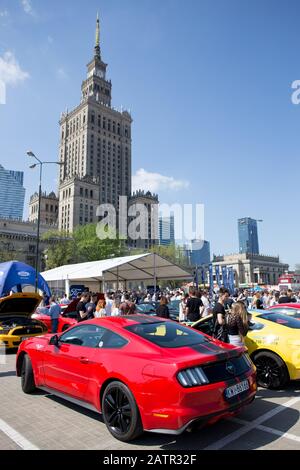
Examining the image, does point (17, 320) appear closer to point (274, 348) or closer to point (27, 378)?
point (27, 378)

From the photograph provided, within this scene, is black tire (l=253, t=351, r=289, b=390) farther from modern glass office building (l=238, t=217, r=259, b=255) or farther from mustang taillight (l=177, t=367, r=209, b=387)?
modern glass office building (l=238, t=217, r=259, b=255)

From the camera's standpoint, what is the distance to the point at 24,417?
490 centimetres

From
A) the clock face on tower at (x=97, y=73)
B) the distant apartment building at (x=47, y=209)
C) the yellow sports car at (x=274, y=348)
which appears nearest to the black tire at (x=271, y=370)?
the yellow sports car at (x=274, y=348)

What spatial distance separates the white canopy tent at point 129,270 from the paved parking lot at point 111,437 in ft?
47.1

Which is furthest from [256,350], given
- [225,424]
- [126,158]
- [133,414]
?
[126,158]

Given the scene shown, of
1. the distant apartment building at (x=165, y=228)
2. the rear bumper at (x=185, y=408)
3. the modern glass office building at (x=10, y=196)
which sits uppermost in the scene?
the modern glass office building at (x=10, y=196)

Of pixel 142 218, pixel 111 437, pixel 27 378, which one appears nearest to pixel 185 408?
pixel 111 437

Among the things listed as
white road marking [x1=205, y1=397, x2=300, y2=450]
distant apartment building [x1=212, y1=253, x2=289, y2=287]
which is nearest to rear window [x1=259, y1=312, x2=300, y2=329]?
white road marking [x1=205, y1=397, x2=300, y2=450]

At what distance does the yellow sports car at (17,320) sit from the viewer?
10.3m

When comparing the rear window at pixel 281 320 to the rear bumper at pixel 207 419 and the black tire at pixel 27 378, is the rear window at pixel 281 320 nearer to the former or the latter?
the rear bumper at pixel 207 419

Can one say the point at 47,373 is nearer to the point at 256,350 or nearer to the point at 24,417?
the point at 24,417

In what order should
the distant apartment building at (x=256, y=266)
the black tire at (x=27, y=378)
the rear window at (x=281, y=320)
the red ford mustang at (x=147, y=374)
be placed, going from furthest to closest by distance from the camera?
the distant apartment building at (x=256, y=266)
the rear window at (x=281, y=320)
the black tire at (x=27, y=378)
the red ford mustang at (x=147, y=374)

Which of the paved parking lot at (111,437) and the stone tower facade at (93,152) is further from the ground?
the stone tower facade at (93,152)
